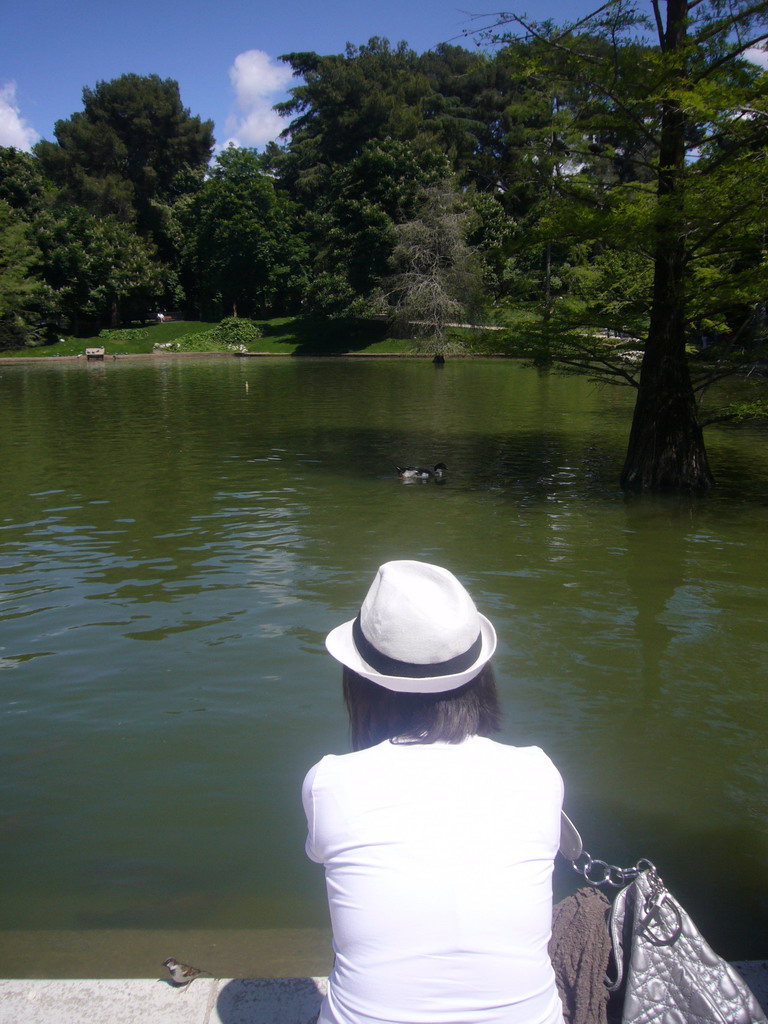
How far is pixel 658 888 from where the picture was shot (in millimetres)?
2139

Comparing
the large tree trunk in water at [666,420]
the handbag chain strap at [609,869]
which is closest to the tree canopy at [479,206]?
the large tree trunk in water at [666,420]

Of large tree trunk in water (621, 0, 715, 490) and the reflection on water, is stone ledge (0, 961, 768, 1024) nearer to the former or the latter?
the reflection on water

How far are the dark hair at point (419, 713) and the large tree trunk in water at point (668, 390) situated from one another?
10.4 m

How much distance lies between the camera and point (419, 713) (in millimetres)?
1993

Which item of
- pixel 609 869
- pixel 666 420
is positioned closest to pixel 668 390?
pixel 666 420

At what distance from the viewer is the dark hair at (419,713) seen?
1985 mm

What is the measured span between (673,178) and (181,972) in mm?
10698

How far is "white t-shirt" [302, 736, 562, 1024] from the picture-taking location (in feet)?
5.67

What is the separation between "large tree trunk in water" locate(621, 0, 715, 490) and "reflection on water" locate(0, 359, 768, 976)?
1.83 feet

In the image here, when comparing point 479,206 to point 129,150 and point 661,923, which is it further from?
point 661,923

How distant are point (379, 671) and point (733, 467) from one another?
13644 mm

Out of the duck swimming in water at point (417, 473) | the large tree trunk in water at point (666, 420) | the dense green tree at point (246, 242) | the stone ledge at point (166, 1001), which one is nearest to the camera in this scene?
the stone ledge at point (166, 1001)

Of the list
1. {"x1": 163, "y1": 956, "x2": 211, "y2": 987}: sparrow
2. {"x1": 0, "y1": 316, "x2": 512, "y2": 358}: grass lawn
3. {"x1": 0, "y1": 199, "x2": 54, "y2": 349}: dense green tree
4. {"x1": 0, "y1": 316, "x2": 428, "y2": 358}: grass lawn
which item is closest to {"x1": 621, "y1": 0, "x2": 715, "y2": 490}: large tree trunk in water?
{"x1": 163, "y1": 956, "x2": 211, "y2": 987}: sparrow

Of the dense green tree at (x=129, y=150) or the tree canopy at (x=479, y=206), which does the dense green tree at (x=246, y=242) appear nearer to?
the tree canopy at (x=479, y=206)
